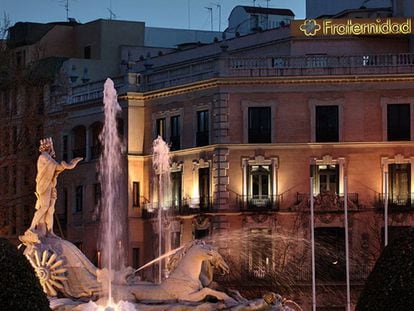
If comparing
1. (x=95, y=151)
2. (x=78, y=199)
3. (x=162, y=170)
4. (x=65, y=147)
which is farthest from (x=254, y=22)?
(x=162, y=170)

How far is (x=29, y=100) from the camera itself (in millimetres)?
56688

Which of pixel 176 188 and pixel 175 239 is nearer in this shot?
pixel 175 239

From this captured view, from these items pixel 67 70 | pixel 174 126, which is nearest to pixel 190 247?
pixel 174 126

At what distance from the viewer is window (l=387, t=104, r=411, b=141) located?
62.4 m

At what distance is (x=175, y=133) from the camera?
66.4 meters

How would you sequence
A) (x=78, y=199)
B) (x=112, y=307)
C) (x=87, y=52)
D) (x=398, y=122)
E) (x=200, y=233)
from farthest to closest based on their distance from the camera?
(x=87, y=52)
(x=78, y=199)
(x=200, y=233)
(x=398, y=122)
(x=112, y=307)

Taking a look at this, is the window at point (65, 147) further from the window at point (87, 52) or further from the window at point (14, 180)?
the window at point (87, 52)

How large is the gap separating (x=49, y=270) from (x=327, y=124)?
29.8m

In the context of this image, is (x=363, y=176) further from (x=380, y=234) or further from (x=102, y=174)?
(x=102, y=174)

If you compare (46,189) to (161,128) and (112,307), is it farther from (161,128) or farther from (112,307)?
(161,128)

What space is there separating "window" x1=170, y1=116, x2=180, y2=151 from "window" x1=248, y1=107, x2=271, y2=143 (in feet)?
11.7

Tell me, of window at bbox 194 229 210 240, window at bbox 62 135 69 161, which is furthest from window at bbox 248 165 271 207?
window at bbox 62 135 69 161

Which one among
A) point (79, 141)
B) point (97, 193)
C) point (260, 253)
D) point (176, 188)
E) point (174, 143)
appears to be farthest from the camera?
point (79, 141)

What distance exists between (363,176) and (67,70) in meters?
18.1
